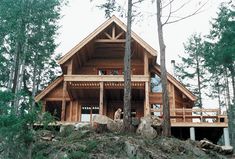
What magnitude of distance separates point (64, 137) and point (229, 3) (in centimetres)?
1657

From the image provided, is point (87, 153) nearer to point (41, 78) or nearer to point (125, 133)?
point (125, 133)

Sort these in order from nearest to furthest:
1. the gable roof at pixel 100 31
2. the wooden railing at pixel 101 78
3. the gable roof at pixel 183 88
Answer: the wooden railing at pixel 101 78, the gable roof at pixel 183 88, the gable roof at pixel 100 31

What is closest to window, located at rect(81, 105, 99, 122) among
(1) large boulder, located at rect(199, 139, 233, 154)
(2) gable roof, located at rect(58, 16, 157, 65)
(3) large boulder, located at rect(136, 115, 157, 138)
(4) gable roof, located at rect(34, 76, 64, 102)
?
(4) gable roof, located at rect(34, 76, 64, 102)

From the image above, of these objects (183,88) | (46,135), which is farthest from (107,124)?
(183,88)

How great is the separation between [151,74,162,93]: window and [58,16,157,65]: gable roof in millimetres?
2421

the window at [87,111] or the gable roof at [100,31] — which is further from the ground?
the gable roof at [100,31]

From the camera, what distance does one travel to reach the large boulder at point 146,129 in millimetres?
14977

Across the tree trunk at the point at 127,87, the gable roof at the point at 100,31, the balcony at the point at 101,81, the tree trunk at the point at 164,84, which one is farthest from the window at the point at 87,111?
the tree trunk at the point at 164,84

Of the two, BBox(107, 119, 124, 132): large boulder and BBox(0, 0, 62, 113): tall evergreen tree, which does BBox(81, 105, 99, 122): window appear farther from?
BBox(107, 119, 124, 132): large boulder

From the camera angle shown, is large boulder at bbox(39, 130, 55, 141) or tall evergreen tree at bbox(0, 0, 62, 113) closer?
large boulder at bbox(39, 130, 55, 141)

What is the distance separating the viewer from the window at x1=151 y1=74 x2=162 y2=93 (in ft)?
73.7

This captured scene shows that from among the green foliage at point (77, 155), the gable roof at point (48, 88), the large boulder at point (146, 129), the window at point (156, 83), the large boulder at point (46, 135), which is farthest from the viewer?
the window at point (156, 83)

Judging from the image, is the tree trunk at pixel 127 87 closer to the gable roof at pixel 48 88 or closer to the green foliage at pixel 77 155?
the green foliage at pixel 77 155

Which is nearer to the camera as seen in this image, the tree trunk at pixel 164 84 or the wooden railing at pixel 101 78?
the tree trunk at pixel 164 84
